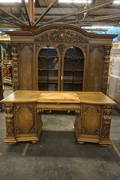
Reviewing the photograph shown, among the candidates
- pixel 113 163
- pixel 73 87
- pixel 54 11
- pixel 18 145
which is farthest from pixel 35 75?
pixel 54 11

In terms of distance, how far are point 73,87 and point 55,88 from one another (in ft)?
1.70

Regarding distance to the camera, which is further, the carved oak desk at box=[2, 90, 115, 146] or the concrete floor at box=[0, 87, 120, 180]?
the carved oak desk at box=[2, 90, 115, 146]

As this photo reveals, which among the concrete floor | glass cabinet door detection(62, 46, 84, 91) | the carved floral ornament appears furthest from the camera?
glass cabinet door detection(62, 46, 84, 91)

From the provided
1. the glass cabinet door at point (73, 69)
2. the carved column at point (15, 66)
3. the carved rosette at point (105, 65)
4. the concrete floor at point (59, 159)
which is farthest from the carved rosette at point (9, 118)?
the carved rosette at point (105, 65)

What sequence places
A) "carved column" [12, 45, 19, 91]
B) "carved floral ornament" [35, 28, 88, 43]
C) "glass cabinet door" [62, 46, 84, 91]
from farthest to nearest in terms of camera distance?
"glass cabinet door" [62, 46, 84, 91] < "carved column" [12, 45, 19, 91] < "carved floral ornament" [35, 28, 88, 43]

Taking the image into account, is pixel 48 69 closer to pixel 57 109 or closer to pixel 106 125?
pixel 57 109

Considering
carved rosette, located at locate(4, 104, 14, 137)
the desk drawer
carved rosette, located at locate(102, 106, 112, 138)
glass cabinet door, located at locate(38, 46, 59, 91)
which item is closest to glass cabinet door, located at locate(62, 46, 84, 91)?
glass cabinet door, located at locate(38, 46, 59, 91)

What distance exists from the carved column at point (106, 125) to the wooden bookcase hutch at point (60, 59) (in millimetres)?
1349

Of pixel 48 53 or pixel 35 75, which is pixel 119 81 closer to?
pixel 48 53

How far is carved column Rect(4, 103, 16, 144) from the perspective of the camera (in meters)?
2.00

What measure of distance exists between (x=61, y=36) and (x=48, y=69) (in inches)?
36.6

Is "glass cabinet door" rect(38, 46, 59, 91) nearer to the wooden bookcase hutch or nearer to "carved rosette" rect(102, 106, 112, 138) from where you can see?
the wooden bookcase hutch

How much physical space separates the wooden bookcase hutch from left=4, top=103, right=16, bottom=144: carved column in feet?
4.49

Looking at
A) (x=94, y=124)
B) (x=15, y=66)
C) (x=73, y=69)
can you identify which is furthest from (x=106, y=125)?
(x=15, y=66)
